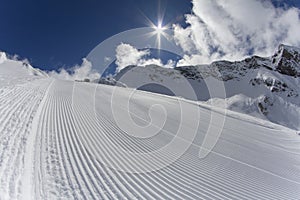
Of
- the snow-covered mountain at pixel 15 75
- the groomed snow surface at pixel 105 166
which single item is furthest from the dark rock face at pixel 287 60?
the groomed snow surface at pixel 105 166

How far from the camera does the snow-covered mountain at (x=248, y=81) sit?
232 ft

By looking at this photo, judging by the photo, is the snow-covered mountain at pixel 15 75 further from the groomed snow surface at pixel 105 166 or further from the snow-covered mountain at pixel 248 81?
the snow-covered mountain at pixel 248 81

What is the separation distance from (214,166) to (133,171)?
317 cm

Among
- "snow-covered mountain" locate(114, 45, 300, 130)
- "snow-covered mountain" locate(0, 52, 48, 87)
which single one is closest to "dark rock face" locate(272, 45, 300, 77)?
"snow-covered mountain" locate(114, 45, 300, 130)

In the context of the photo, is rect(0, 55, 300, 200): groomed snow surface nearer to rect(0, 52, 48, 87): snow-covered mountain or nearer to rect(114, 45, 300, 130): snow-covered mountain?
rect(0, 52, 48, 87): snow-covered mountain

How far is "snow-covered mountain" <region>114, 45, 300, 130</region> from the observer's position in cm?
7075

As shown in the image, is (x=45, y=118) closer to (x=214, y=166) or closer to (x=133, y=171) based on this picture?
(x=133, y=171)

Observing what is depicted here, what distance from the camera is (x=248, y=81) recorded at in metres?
110

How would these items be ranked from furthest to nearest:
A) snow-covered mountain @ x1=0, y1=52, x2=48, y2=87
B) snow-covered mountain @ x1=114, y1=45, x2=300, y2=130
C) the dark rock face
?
the dark rock face → snow-covered mountain @ x1=114, y1=45, x2=300, y2=130 → snow-covered mountain @ x1=0, y1=52, x2=48, y2=87

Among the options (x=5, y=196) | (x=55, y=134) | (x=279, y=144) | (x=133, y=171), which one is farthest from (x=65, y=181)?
(x=279, y=144)

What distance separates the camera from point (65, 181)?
14.7 feet

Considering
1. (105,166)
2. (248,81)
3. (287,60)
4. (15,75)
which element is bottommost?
(105,166)

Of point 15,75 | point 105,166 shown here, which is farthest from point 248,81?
point 105,166

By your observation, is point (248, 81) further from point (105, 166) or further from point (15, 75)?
point (105, 166)
